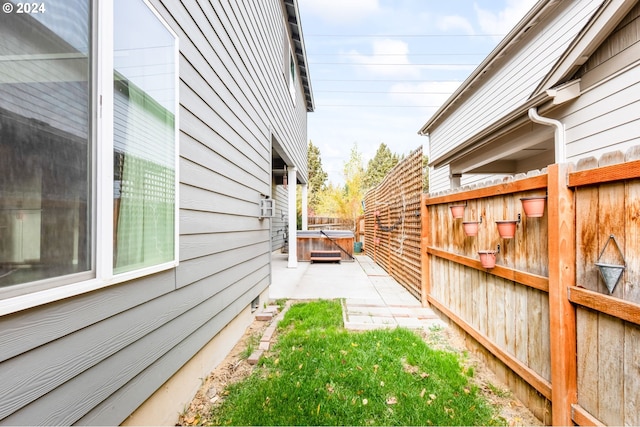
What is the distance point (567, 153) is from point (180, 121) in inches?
163

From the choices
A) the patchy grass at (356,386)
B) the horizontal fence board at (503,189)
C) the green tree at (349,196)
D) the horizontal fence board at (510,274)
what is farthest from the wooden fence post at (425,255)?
the green tree at (349,196)

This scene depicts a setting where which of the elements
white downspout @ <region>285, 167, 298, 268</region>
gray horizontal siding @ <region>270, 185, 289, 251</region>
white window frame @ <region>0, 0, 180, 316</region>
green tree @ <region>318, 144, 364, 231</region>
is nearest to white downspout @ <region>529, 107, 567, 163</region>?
white window frame @ <region>0, 0, 180, 316</region>

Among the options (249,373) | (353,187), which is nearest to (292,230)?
(249,373)

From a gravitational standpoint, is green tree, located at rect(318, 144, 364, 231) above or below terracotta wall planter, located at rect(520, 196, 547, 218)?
above

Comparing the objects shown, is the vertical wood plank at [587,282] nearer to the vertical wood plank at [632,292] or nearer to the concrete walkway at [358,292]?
the vertical wood plank at [632,292]

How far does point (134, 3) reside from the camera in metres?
1.54

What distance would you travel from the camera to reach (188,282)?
6.79 feet

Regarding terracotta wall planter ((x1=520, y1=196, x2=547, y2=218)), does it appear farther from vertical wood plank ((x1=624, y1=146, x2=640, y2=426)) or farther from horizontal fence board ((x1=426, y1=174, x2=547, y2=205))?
vertical wood plank ((x1=624, y1=146, x2=640, y2=426))

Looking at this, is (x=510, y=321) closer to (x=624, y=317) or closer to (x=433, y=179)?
(x=624, y=317)

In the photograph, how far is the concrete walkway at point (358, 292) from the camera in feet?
11.6

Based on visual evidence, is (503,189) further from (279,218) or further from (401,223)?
(279,218)

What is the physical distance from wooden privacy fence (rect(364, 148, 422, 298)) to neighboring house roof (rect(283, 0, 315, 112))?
14.0ft

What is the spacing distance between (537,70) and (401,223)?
348cm

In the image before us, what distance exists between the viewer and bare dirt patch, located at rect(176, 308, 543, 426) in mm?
1934
